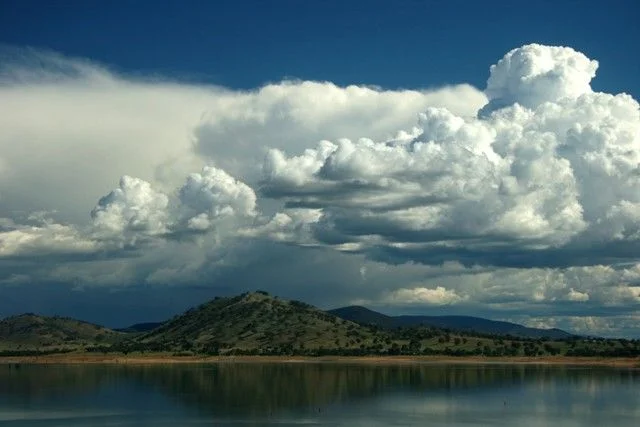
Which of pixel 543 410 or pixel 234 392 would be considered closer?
pixel 543 410

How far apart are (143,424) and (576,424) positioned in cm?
5649

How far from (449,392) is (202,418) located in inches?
2361

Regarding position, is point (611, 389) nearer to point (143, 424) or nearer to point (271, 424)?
point (271, 424)

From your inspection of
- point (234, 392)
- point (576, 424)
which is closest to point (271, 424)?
point (576, 424)

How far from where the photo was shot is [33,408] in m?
134

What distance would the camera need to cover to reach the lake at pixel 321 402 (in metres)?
117

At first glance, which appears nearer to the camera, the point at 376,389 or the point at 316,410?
the point at 316,410

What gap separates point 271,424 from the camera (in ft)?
366

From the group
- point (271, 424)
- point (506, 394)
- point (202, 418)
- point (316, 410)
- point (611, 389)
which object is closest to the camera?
point (271, 424)

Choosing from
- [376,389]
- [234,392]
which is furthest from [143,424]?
[376,389]

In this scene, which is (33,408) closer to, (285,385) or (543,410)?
(285,385)

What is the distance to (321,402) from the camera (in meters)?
142

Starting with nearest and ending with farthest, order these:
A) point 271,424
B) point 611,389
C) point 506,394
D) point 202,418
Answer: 1. point 271,424
2. point 202,418
3. point 506,394
4. point 611,389

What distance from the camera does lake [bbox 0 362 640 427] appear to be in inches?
4619
